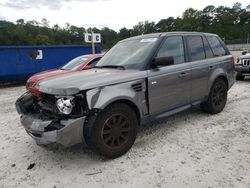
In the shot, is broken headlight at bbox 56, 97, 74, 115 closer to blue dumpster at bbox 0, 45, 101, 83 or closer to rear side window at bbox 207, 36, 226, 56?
rear side window at bbox 207, 36, 226, 56

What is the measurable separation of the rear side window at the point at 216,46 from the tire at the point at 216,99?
64 cm

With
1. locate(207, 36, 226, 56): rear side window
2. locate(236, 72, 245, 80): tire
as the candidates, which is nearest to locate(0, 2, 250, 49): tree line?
locate(236, 72, 245, 80): tire

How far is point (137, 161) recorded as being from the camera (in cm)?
358

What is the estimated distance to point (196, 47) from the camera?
199 inches

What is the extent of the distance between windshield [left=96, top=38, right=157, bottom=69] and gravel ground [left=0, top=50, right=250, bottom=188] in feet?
4.38

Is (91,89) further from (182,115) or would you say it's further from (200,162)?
(182,115)

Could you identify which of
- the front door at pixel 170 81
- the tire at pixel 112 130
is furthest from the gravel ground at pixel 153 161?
the front door at pixel 170 81

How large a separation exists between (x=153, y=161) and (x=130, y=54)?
1.92m

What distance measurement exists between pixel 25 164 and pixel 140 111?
189cm

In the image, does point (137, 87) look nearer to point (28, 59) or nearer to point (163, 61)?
point (163, 61)

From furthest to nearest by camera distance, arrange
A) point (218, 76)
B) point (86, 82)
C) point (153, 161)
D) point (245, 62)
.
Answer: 1. point (245, 62)
2. point (218, 76)
3. point (153, 161)
4. point (86, 82)

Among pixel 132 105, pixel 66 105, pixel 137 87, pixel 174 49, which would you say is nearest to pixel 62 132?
pixel 66 105

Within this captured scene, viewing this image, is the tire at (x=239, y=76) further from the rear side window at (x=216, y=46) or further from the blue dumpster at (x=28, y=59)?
the blue dumpster at (x=28, y=59)

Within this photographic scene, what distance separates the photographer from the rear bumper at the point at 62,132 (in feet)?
10.4
